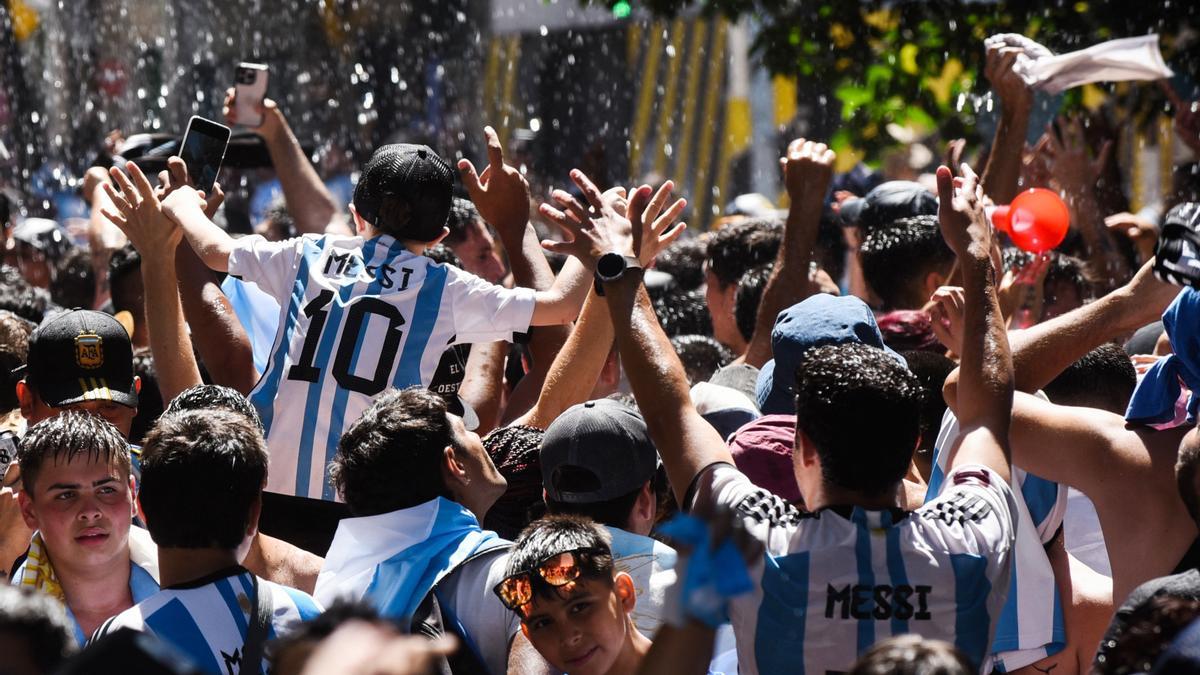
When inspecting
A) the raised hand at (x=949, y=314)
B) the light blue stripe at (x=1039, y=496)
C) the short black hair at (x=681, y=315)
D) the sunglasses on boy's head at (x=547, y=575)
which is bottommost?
the sunglasses on boy's head at (x=547, y=575)

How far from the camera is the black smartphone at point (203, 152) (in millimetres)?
4430

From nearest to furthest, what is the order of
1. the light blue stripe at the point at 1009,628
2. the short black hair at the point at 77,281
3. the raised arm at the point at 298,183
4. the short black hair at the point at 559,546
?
the short black hair at the point at 559,546
the light blue stripe at the point at 1009,628
the raised arm at the point at 298,183
the short black hair at the point at 77,281

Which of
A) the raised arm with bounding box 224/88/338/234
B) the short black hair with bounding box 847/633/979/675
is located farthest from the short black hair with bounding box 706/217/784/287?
the short black hair with bounding box 847/633/979/675

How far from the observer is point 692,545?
1838mm

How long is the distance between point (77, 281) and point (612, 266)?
15.6 feet

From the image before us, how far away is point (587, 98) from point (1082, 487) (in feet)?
45.0

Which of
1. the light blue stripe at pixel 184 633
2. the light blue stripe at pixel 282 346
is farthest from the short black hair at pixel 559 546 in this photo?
the light blue stripe at pixel 282 346

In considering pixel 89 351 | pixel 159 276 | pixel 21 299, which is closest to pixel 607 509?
pixel 89 351

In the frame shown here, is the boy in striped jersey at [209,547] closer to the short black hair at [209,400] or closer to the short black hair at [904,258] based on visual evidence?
the short black hair at [209,400]

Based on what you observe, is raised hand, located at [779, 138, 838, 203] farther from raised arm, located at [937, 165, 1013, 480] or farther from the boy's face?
the boy's face

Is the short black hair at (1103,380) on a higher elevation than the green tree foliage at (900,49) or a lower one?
lower

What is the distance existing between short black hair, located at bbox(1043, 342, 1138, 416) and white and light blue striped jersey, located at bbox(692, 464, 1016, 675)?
169cm

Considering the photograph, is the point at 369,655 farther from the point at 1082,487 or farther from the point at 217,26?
the point at 217,26

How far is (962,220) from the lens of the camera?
2982mm
